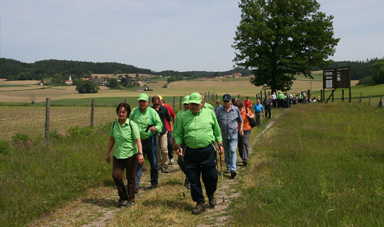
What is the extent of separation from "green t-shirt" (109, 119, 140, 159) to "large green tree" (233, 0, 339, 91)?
101 ft

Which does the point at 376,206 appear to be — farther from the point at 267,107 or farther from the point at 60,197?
the point at 267,107

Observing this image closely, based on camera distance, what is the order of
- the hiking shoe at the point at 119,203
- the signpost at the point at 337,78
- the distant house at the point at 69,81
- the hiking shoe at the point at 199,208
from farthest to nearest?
the distant house at the point at 69,81, the signpost at the point at 337,78, the hiking shoe at the point at 119,203, the hiking shoe at the point at 199,208

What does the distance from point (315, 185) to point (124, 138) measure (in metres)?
3.56

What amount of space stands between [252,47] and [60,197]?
34.1 m

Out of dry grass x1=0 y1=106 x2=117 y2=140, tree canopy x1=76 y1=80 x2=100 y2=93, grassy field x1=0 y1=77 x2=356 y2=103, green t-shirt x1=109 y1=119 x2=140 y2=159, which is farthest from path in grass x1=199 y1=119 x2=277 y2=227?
tree canopy x1=76 y1=80 x2=100 y2=93

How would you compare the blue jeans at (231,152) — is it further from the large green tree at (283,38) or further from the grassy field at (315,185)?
the large green tree at (283,38)

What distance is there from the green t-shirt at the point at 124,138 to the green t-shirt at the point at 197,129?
2.91 feet

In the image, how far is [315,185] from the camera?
6086mm

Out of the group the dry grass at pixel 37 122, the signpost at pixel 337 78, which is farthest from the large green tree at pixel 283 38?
the dry grass at pixel 37 122

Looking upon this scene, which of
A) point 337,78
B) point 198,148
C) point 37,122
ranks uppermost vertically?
point 337,78

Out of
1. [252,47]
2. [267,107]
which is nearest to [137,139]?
[267,107]

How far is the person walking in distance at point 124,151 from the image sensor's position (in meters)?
6.16

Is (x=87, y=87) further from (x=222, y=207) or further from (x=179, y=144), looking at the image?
(x=222, y=207)

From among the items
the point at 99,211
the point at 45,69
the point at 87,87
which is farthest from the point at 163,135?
the point at 45,69
